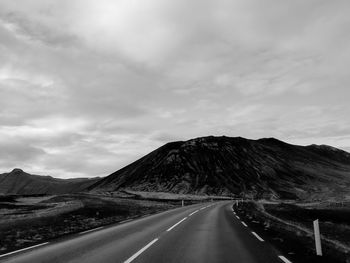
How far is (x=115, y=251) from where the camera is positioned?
1310 centimetres

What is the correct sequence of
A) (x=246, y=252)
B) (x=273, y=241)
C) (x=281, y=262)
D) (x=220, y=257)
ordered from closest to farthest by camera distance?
1. (x=281, y=262)
2. (x=220, y=257)
3. (x=246, y=252)
4. (x=273, y=241)

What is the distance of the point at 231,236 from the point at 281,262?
21.6ft

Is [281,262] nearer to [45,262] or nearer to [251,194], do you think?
[45,262]

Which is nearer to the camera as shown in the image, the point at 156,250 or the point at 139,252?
the point at 139,252

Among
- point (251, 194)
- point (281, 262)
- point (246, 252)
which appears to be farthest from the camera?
point (251, 194)

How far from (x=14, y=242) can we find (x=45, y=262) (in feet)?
21.1

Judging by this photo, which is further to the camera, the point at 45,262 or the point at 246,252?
the point at 246,252

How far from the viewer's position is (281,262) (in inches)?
420

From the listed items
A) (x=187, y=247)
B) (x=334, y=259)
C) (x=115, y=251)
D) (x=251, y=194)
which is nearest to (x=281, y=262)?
(x=334, y=259)

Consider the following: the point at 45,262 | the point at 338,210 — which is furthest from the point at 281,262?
the point at 338,210

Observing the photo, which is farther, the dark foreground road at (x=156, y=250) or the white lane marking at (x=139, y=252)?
the dark foreground road at (x=156, y=250)

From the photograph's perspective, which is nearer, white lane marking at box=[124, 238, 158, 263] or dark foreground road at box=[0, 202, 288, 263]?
white lane marking at box=[124, 238, 158, 263]

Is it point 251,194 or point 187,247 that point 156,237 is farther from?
point 251,194

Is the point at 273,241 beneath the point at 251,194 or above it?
beneath
